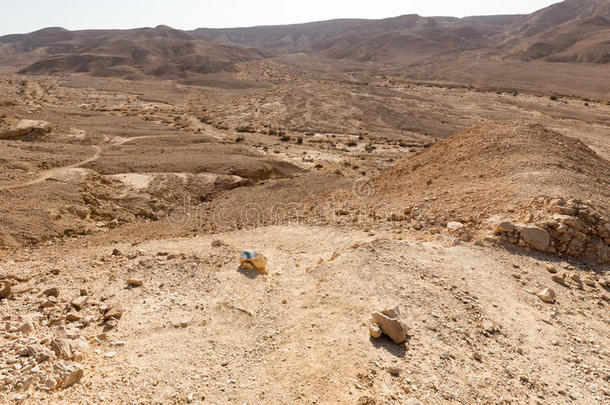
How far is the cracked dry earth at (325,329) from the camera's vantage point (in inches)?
192

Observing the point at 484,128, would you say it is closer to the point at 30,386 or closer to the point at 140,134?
the point at 30,386

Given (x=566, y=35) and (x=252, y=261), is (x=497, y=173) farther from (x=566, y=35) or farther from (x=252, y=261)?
(x=566, y=35)

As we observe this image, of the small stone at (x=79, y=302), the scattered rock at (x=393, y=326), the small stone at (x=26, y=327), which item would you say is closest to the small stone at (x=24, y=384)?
the small stone at (x=26, y=327)

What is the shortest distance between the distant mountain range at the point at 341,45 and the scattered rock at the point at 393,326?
83.0 m

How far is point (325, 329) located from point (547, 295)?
13.8ft

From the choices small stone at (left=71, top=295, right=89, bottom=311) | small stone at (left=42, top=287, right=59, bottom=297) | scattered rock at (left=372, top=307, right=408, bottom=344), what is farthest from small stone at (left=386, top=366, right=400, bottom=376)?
small stone at (left=42, top=287, right=59, bottom=297)

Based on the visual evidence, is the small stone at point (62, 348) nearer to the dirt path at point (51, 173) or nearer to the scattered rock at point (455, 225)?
the scattered rock at point (455, 225)


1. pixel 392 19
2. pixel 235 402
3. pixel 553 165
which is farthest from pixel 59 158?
pixel 392 19

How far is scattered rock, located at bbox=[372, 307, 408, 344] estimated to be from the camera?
5449 millimetres

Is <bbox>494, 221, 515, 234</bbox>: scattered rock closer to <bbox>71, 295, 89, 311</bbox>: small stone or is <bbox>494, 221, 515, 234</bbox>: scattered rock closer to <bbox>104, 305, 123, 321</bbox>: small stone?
<bbox>104, 305, 123, 321</bbox>: small stone

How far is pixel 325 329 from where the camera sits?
6.02m

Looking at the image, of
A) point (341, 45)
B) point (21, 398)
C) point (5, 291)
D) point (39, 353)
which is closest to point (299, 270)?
point (39, 353)

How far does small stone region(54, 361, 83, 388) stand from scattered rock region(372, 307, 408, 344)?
4240mm

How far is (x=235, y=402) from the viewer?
482 centimetres
